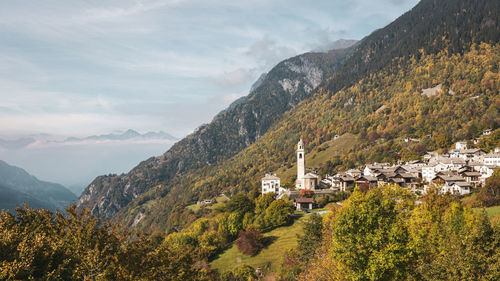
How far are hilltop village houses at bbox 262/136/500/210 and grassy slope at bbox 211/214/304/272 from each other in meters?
14.5

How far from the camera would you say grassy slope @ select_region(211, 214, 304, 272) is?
58.8 m

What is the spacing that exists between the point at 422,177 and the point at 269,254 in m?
60.1

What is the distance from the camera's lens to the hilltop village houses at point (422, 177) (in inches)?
3004

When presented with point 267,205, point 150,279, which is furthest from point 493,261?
point 267,205

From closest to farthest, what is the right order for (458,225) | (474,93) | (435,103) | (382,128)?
(458,225) → (474,93) → (435,103) → (382,128)

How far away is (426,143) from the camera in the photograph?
435 feet

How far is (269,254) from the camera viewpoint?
6116 cm

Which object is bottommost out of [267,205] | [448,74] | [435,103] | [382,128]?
[267,205]

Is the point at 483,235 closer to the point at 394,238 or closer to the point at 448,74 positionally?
the point at 394,238

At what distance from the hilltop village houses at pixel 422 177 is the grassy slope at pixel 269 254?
47.6 feet

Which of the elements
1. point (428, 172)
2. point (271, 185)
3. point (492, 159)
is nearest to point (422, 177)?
point (428, 172)

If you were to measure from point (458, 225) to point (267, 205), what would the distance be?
53.6 metres

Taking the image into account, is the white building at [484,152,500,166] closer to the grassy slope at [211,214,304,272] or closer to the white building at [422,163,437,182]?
the white building at [422,163,437,182]

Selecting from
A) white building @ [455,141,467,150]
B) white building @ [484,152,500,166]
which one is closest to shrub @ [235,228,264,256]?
white building @ [484,152,500,166]
